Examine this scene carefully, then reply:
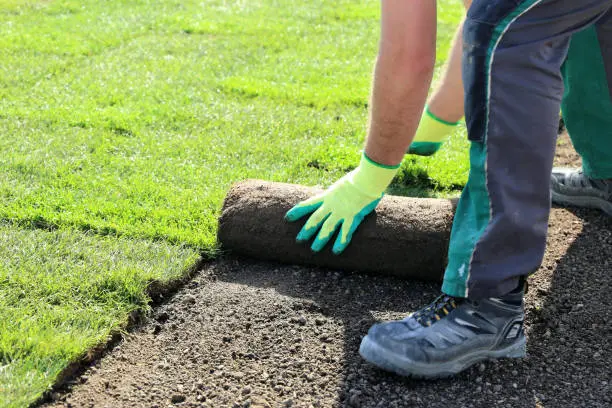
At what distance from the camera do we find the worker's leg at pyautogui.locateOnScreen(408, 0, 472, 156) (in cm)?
376

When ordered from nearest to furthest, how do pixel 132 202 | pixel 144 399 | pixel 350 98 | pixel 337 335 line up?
pixel 144 399, pixel 337 335, pixel 132 202, pixel 350 98

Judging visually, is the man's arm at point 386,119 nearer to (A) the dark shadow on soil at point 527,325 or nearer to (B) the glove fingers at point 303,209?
(B) the glove fingers at point 303,209

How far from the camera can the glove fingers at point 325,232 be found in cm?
297

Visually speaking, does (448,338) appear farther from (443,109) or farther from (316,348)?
(443,109)

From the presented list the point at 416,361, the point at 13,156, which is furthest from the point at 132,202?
the point at 416,361

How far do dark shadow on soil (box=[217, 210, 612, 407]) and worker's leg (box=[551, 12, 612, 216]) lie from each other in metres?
0.16

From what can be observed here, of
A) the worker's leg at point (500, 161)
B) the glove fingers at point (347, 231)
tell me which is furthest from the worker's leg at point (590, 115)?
the glove fingers at point (347, 231)

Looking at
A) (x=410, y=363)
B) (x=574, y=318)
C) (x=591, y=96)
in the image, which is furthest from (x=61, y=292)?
(x=591, y=96)

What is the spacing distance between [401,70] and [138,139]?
1935 mm

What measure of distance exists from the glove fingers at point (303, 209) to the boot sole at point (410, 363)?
73cm

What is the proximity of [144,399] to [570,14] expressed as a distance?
181 centimetres

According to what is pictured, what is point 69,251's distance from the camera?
3035mm

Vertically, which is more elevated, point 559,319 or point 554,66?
point 554,66

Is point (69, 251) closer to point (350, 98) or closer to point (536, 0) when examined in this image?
point (536, 0)
